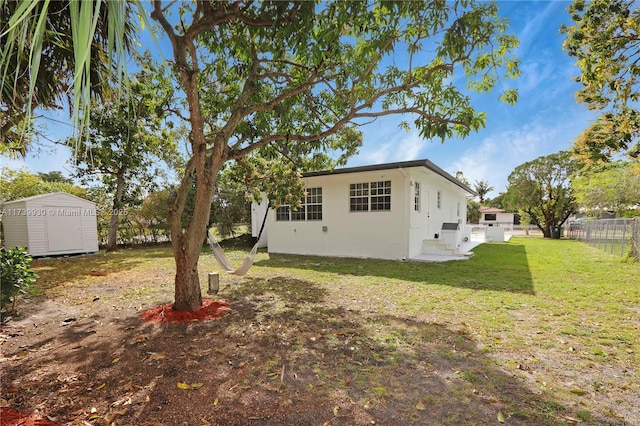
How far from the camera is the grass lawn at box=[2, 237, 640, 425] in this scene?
233 centimetres

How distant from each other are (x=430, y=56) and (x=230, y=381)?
17.6ft

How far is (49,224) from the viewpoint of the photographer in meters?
10.9

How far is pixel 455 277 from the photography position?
727 cm

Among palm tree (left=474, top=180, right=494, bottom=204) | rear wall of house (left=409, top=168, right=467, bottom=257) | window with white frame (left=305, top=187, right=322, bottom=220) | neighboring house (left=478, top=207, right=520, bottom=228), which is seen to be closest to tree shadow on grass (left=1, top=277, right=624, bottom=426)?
rear wall of house (left=409, top=168, right=467, bottom=257)

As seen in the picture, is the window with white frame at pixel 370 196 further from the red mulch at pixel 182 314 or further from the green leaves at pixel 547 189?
the green leaves at pixel 547 189

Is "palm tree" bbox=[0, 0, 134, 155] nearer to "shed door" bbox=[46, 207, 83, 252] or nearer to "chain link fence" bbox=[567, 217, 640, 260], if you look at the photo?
"shed door" bbox=[46, 207, 83, 252]

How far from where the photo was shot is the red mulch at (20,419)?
2.05 metres

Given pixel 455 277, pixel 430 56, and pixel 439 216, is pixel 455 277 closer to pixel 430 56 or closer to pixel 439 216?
pixel 430 56

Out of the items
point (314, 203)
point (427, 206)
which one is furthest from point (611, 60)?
point (314, 203)

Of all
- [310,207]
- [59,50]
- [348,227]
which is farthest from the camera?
[310,207]

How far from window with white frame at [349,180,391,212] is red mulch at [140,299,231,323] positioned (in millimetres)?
7057

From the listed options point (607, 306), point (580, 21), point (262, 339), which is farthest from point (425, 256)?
point (262, 339)

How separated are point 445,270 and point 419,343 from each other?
17.2 ft

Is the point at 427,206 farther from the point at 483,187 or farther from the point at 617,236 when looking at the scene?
the point at 483,187
